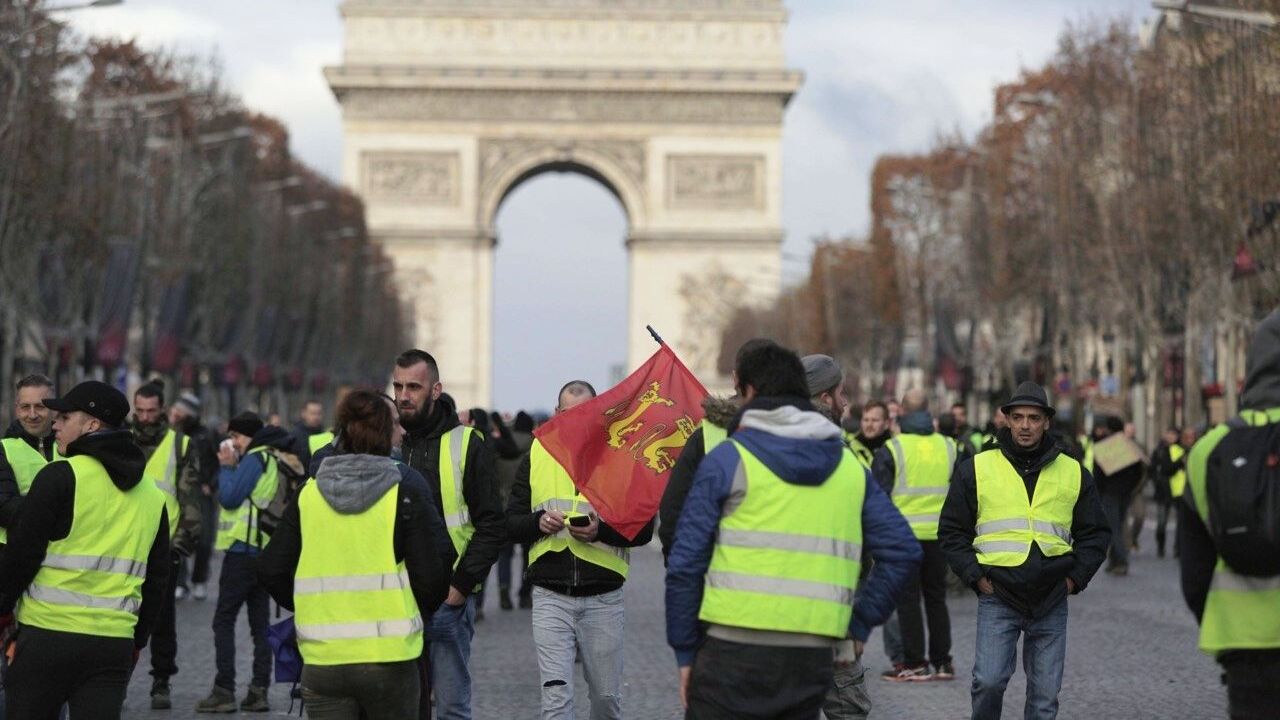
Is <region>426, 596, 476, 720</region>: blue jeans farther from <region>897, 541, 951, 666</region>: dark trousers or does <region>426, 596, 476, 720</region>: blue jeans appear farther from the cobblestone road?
Answer: <region>897, 541, 951, 666</region>: dark trousers

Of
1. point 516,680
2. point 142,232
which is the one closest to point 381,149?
point 142,232

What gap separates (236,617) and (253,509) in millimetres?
623

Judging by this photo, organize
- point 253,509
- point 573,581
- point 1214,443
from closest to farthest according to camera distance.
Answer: point 1214,443 < point 573,581 < point 253,509

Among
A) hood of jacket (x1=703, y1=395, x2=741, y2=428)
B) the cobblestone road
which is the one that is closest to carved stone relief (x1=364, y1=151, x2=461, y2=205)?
the cobblestone road

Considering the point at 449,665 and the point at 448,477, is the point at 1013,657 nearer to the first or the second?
the point at 449,665

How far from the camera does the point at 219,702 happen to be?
510 inches

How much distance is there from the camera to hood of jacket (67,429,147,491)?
8.22 meters

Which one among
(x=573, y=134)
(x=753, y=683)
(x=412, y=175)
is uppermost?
(x=573, y=134)

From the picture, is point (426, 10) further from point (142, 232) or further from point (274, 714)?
point (274, 714)

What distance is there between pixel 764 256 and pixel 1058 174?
38682mm

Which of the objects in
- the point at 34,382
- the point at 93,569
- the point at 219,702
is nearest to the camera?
the point at 93,569

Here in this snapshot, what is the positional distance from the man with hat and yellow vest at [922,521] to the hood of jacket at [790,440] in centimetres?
723

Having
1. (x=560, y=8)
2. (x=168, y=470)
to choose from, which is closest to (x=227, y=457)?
(x=168, y=470)

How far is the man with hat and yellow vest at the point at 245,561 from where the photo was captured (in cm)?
1302
